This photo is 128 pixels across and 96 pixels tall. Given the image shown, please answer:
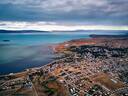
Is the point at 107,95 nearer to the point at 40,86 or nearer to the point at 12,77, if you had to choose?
the point at 40,86

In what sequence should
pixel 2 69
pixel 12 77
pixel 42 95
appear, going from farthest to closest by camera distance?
pixel 2 69
pixel 12 77
pixel 42 95

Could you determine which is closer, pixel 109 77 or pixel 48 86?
pixel 48 86

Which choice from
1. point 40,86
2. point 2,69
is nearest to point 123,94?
point 40,86

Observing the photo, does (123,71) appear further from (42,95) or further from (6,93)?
(6,93)

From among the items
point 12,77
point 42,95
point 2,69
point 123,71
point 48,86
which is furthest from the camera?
point 2,69

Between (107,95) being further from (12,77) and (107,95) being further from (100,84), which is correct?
(12,77)

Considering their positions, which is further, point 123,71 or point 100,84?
point 123,71

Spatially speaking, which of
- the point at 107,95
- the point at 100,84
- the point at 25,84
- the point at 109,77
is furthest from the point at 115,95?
the point at 25,84

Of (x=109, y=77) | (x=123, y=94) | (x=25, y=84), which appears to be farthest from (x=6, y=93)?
(x=109, y=77)
